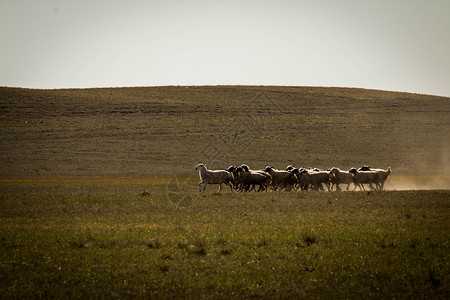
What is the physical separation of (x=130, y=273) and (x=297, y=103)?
69.0 m

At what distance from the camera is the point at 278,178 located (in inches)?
1176

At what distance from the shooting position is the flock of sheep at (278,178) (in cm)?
2867

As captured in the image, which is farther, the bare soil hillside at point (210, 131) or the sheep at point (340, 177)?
the bare soil hillside at point (210, 131)

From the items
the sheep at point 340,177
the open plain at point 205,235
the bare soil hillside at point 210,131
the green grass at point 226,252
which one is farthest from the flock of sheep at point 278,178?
the bare soil hillside at point 210,131

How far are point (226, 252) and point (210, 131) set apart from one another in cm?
4935

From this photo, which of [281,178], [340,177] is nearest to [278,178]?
[281,178]

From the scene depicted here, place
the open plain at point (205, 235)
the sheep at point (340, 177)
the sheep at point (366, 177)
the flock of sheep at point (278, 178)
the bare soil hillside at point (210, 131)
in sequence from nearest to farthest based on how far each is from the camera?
the open plain at point (205, 235) < the flock of sheep at point (278, 178) < the sheep at point (340, 177) < the sheep at point (366, 177) < the bare soil hillside at point (210, 131)

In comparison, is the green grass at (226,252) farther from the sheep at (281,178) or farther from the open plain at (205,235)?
the sheep at (281,178)

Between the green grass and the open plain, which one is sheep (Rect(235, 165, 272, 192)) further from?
the green grass

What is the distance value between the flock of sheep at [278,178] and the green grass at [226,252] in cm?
1014

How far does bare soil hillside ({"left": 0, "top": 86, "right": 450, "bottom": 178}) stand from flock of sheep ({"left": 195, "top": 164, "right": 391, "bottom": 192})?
15471 millimetres

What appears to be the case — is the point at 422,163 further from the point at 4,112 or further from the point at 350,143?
Answer: the point at 4,112

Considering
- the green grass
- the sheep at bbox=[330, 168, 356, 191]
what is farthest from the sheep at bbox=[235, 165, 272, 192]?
the green grass

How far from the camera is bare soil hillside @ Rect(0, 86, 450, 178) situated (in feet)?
162
